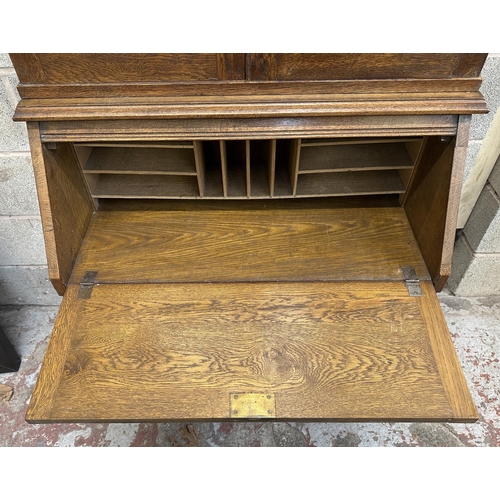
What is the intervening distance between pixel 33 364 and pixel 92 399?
1.08 m

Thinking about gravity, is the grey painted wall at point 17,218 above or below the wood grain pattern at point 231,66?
below

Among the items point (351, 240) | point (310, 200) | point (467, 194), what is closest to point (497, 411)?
point (467, 194)

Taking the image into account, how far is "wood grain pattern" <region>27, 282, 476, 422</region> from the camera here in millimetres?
906

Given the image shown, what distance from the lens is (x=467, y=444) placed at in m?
1.54

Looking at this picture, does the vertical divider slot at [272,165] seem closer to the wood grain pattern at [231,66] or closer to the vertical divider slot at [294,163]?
the vertical divider slot at [294,163]

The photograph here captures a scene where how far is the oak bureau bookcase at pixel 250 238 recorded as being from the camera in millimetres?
900

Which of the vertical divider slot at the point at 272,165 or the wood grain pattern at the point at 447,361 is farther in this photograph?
the vertical divider slot at the point at 272,165

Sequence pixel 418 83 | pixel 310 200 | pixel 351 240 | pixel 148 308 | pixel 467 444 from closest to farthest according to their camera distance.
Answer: pixel 418 83 → pixel 148 308 → pixel 351 240 → pixel 310 200 → pixel 467 444

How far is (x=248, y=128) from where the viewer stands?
3.10ft

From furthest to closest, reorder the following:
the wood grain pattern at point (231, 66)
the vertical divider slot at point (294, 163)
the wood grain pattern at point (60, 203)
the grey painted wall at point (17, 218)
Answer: the grey painted wall at point (17, 218), the vertical divider slot at point (294, 163), the wood grain pattern at point (60, 203), the wood grain pattern at point (231, 66)

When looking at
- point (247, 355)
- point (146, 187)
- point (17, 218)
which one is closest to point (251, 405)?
point (247, 355)

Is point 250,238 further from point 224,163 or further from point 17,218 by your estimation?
point 17,218

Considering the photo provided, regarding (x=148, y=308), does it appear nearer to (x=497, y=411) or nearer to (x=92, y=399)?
(x=92, y=399)

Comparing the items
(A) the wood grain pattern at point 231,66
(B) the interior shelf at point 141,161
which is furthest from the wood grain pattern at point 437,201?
(B) the interior shelf at point 141,161
